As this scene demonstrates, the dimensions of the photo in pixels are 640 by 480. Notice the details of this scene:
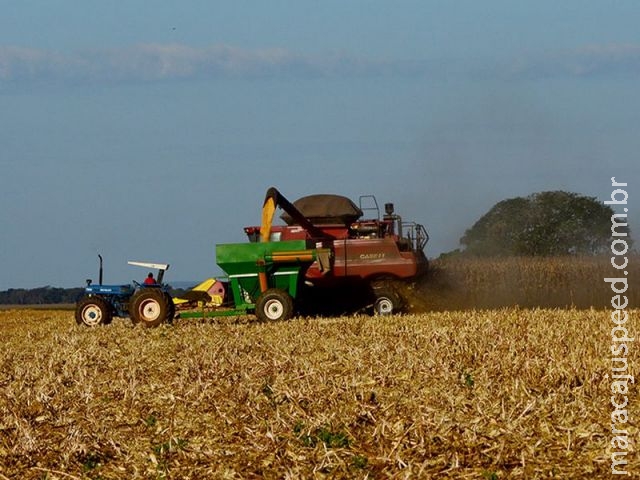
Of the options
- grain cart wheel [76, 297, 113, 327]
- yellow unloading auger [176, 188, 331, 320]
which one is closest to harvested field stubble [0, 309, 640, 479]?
yellow unloading auger [176, 188, 331, 320]

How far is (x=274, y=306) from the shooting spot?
63.4 feet

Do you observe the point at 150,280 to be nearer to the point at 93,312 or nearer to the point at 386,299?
the point at 93,312

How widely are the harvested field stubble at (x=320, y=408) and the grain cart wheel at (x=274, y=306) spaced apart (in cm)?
467

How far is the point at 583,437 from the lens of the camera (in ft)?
23.4

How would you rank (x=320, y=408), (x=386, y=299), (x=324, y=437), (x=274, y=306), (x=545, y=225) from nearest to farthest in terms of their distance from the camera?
(x=324, y=437), (x=320, y=408), (x=274, y=306), (x=386, y=299), (x=545, y=225)

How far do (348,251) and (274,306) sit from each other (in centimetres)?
233

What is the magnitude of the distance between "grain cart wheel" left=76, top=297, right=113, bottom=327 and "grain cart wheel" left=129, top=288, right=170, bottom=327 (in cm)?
98

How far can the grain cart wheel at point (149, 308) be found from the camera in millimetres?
19453

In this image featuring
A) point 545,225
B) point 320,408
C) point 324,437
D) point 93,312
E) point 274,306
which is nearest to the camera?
point 324,437

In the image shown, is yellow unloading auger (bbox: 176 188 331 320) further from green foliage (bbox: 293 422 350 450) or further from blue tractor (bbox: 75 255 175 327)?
green foliage (bbox: 293 422 350 450)

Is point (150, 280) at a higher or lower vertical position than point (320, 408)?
higher

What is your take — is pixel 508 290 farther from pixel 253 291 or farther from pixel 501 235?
pixel 501 235

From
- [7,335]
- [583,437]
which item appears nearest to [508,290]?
[7,335]

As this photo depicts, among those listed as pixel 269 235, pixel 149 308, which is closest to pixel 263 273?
pixel 269 235
